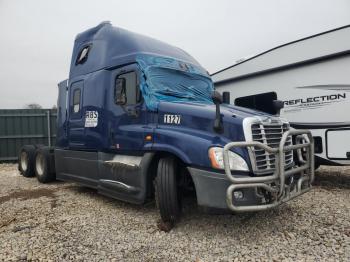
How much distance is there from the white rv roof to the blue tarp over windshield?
2171 millimetres

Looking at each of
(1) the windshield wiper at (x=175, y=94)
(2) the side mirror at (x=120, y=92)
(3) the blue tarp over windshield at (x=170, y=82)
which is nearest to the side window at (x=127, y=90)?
(2) the side mirror at (x=120, y=92)

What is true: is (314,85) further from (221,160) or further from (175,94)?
(221,160)

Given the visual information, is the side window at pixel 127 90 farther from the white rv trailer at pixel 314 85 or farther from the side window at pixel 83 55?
the white rv trailer at pixel 314 85

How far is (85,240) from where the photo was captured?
13.0ft

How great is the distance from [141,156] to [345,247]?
2938 mm

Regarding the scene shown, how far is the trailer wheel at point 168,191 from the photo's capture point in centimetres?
413

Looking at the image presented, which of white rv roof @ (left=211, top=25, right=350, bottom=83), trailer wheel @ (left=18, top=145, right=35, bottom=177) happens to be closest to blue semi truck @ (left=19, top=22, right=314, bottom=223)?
white rv roof @ (left=211, top=25, right=350, bottom=83)

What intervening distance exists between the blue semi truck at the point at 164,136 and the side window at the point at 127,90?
17mm

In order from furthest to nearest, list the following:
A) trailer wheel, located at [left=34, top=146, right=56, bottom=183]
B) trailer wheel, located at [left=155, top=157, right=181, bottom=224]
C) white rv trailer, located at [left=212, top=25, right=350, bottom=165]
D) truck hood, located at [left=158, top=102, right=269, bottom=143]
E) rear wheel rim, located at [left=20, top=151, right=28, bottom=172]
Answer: rear wheel rim, located at [left=20, top=151, right=28, bottom=172]
trailer wheel, located at [left=34, top=146, right=56, bottom=183]
white rv trailer, located at [left=212, top=25, right=350, bottom=165]
trailer wheel, located at [left=155, top=157, right=181, bottom=224]
truck hood, located at [left=158, top=102, right=269, bottom=143]

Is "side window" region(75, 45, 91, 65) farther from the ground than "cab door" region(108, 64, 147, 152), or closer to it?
farther from the ground

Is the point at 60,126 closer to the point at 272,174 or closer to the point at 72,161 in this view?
the point at 72,161

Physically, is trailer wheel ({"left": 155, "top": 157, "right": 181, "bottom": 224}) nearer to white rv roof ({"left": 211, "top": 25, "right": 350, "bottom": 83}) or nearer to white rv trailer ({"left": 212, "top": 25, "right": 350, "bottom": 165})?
white rv trailer ({"left": 212, "top": 25, "right": 350, "bottom": 165})

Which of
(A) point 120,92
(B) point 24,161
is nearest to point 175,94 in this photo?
(A) point 120,92

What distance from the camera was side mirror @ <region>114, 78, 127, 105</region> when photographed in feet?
16.8
